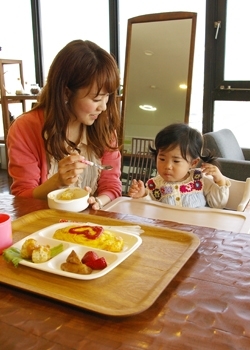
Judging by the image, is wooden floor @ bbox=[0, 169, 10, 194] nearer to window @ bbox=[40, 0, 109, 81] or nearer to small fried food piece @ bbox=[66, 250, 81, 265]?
window @ bbox=[40, 0, 109, 81]

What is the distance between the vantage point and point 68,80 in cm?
144

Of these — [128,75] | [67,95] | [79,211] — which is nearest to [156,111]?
[128,75]

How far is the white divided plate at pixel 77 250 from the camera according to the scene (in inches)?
30.4

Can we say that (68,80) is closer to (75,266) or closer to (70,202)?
(70,202)

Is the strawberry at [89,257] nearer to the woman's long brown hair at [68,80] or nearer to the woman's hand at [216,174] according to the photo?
the woman's long brown hair at [68,80]

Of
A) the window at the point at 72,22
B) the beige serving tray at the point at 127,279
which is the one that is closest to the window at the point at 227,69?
the window at the point at 72,22

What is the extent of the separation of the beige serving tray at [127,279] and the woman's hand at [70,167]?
0.34m

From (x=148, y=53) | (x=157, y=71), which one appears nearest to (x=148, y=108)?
(x=157, y=71)

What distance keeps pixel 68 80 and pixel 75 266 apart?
87cm

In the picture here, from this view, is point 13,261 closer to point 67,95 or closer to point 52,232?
point 52,232

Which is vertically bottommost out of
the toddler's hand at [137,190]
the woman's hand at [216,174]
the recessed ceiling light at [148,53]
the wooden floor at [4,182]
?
the wooden floor at [4,182]

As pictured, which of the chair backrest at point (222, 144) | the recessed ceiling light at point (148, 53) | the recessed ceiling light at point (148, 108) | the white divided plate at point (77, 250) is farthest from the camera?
the recessed ceiling light at point (148, 108)

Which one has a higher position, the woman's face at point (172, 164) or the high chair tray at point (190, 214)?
the woman's face at point (172, 164)

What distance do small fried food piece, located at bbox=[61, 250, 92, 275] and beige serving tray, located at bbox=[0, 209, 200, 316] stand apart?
22mm
